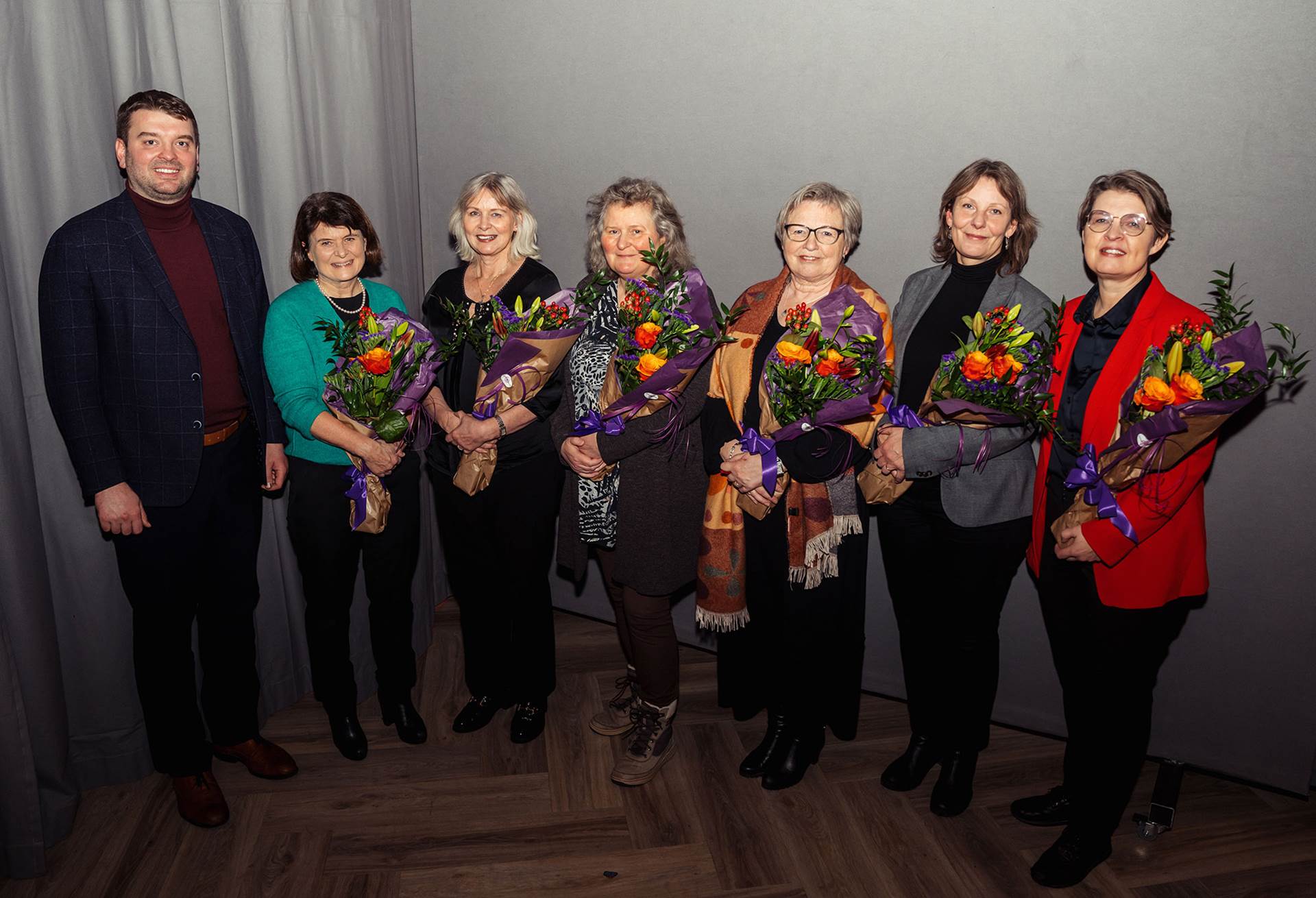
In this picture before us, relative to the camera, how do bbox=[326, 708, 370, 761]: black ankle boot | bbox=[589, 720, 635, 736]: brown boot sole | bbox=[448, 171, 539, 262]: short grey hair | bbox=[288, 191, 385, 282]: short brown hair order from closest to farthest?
1. bbox=[288, 191, 385, 282]: short brown hair
2. bbox=[448, 171, 539, 262]: short grey hair
3. bbox=[326, 708, 370, 761]: black ankle boot
4. bbox=[589, 720, 635, 736]: brown boot sole

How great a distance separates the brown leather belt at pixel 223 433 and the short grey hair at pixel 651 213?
3.83 ft

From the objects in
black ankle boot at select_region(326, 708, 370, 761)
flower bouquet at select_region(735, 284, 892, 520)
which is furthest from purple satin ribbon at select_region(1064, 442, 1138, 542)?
black ankle boot at select_region(326, 708, 370, 761)

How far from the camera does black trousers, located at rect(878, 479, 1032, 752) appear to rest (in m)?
2.53

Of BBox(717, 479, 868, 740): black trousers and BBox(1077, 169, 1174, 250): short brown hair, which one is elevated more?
BBox(1077, 169, 1174, 250): short brown hair

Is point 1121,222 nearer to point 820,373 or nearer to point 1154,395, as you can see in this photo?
point 1154,395

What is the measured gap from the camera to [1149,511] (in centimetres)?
222

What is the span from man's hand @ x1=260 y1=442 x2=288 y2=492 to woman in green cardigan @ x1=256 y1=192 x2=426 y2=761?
54mm

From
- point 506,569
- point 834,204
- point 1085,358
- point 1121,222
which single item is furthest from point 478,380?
point 1121,222

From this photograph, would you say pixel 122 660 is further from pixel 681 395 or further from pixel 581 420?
pixel 681 395

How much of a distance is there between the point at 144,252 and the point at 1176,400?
103 inches

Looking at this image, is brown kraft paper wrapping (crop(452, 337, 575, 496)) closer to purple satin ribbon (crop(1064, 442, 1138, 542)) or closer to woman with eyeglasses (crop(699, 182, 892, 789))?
woman with eyeglasses (crop(699, 182, 892, 789))

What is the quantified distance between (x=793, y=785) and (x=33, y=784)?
2165mm

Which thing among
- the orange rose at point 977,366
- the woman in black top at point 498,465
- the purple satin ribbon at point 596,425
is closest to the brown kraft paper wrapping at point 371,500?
the woman in black top at point 498,465

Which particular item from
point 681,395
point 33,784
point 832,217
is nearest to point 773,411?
point 681,395
